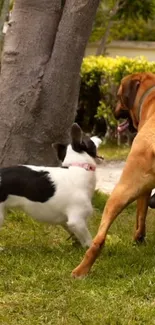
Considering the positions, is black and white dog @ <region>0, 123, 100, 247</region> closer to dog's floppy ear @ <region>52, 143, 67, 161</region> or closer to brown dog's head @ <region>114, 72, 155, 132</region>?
dog's floppy ear @ <region>52, 143, 67, 161</region>

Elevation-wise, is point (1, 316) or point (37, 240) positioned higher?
point (1, 316)

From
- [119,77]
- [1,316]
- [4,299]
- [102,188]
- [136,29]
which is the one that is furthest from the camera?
[136,29]

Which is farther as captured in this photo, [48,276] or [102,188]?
[102,188]

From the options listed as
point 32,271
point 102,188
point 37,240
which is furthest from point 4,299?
point 102,188

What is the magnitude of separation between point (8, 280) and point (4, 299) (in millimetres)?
461

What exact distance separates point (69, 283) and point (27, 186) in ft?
3.42

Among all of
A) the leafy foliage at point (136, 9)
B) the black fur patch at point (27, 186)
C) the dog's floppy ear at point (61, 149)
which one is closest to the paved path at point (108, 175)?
the dog's floppy ear at point (61, 149)

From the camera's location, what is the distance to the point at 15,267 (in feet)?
18.9

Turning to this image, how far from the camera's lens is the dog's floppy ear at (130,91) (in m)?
6.70

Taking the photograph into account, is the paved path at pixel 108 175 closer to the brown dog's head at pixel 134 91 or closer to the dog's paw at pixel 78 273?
the brown dog's head at pixel 134 91

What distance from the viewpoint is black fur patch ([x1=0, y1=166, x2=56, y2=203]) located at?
19.6ft

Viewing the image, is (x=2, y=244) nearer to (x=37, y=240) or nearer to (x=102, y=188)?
(x=37, y=240)

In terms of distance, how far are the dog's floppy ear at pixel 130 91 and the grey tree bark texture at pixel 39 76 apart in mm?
1514

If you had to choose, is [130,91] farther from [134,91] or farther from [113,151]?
[113,151]
